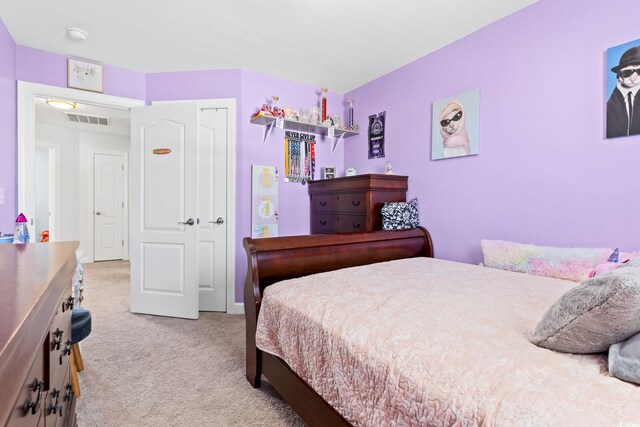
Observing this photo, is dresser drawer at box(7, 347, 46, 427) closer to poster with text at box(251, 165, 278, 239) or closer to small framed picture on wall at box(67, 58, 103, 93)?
poster with text at box(251, 165, 278, 239)

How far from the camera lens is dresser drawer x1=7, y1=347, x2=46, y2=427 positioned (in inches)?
21.4

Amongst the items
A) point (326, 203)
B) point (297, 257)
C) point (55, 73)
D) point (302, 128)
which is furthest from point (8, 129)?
point (326, 203)

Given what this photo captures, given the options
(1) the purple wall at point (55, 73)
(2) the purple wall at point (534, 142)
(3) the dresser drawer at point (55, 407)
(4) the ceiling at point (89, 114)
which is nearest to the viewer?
(3) the dresser drawer at point (55, 407)

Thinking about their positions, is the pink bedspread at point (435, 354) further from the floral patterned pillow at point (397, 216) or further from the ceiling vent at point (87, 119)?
the ceiling vent at point (87, 119)

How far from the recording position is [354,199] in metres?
3.19

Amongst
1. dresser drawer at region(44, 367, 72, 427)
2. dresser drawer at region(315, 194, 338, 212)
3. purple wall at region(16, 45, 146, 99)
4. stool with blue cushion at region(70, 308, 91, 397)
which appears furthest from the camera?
dresser drawer at region(315, 194, 338, 212)

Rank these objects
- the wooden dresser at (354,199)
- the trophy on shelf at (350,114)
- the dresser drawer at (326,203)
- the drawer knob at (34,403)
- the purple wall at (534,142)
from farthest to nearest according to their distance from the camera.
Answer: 1. the trophy on shelf at (350,114)
2. the dresser drawer at (326,203)
3. the wooden dresser at (354,199)
4. the purple wall at (534,142)
5. the drawer knob at (34,403)

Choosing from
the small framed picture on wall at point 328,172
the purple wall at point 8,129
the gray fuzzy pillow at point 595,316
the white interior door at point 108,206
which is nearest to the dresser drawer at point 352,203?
the small framed picture on wall at point 328,172

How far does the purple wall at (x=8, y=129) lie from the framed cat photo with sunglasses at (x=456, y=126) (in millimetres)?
3608

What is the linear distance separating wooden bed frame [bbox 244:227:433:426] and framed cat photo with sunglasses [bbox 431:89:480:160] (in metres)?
0.91

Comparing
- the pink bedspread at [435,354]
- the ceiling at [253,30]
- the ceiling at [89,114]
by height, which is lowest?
the pink bedspread at [435,354]

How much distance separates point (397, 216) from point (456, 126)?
93 cm

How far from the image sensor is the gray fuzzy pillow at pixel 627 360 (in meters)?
0.73

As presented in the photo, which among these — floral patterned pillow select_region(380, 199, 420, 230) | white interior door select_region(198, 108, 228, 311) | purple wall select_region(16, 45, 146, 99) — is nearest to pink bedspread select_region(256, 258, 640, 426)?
floral patterned pillow select_region(380, 199, 420, 230)
